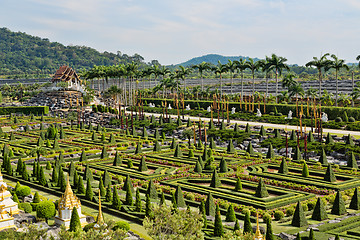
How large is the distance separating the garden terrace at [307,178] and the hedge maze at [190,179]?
8 cm

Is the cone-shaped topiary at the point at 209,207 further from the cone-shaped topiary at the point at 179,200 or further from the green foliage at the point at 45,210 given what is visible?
the green foliage at the point at 45,210

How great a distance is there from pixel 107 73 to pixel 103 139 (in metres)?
63.5

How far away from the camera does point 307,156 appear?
4994cm

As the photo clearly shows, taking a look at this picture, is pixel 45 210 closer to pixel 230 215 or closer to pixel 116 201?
pixel 116 201

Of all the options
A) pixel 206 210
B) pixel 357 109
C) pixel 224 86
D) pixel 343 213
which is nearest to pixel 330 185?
pixel 343 213

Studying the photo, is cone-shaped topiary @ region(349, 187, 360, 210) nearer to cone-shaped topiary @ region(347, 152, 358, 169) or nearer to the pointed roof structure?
cone-shaped topiary @ region(347, 152, 358, 169)

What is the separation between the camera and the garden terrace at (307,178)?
3678 cm

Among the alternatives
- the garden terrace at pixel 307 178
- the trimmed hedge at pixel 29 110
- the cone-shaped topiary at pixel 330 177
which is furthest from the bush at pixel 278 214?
the trimmed hedge at pixel 29 110

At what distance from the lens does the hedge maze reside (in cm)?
3081

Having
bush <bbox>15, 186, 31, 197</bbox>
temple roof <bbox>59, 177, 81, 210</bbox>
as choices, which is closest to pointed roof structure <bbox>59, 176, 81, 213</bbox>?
temple roof <bbox>59, 177, 81, 210</bbox>

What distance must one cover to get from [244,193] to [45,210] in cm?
1515

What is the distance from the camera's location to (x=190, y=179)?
39.9 m

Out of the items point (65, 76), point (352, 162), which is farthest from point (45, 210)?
point (65, 76)

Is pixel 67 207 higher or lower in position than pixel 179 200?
higher
